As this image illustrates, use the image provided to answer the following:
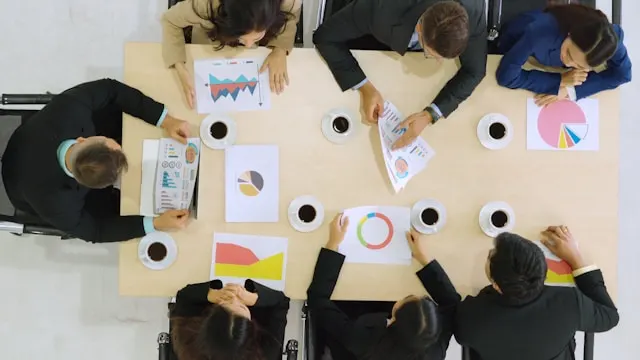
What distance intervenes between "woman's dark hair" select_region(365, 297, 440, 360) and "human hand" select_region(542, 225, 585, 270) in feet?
1.35

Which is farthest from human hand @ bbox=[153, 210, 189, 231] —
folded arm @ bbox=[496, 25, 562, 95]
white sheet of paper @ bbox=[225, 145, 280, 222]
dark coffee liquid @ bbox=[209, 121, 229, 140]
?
folded arm @ bbox=[496, 25, 562, 95]

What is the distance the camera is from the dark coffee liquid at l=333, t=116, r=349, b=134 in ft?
5.17

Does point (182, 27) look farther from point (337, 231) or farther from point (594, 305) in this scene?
point (594, 305)

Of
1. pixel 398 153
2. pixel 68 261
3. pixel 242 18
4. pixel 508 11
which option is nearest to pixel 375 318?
pixel 398 153

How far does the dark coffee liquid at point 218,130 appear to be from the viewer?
1550 millimetres

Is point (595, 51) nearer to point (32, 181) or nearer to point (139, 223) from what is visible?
point (139, 223)

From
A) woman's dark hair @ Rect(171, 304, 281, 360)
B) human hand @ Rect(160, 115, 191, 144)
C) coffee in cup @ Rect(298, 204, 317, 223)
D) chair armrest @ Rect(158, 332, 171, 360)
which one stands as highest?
human hand @ Rect(160, 115, 191, 144)

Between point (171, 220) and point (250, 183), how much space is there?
0.23 m

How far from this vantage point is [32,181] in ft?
4.65

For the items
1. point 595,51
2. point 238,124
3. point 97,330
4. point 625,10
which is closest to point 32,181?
point 238,124

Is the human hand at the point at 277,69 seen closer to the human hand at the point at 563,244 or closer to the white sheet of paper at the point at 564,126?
the white sheet of paper at the point at 564,126

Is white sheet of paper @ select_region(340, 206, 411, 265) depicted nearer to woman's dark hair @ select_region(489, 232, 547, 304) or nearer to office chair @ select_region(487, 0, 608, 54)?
woman's dark hair @ select_region(489, 232, 547, 304)

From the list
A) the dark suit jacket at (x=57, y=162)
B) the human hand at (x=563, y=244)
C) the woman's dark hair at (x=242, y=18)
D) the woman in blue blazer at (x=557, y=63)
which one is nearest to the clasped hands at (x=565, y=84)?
the woman in blue blazer at (x=557, y=63)

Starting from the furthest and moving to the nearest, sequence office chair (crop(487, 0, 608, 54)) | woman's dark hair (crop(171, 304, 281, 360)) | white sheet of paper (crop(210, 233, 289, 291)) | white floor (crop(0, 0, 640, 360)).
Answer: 1. white floor (crop(0, 0, 640, 360))
2. office chair (crop(487, 0, 608, 54))
3. white sheet of paper (crop(210, 233, 289, 291))
4. woman's dark hair (crop(171, 304, 281, 360))
